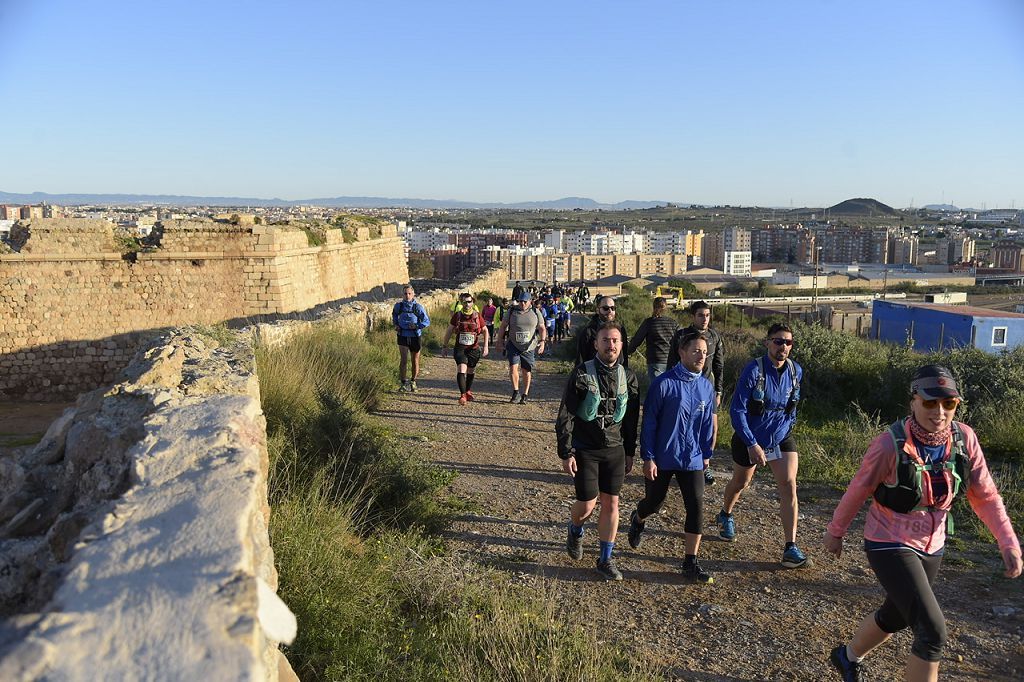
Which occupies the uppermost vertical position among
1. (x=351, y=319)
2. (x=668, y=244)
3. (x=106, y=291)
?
(x=668, y=244)

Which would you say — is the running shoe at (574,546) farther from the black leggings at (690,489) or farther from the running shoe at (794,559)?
the running shoe at (794,559)

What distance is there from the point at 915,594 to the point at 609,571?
190cm

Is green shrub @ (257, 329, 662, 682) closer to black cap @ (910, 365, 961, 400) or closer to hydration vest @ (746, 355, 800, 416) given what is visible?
black cap @ (910, 365, 961, 400)

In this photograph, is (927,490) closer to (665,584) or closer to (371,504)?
(665,584)

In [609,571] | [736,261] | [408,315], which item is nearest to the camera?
[609,571]

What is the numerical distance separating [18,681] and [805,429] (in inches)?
327

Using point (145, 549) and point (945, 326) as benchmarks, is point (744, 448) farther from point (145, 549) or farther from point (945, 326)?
point (945, 326)

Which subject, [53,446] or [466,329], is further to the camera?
[466,329]

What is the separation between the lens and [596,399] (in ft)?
15.1

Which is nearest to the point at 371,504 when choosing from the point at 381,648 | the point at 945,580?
the point at 381,648

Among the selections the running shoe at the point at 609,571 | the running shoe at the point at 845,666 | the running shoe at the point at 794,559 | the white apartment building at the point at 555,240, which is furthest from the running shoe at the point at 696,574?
the white apartment building at the point at 555,240

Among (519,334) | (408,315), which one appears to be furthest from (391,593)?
(408,315)

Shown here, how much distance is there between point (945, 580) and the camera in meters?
A: 4.76

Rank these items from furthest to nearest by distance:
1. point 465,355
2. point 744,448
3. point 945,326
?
point 945,326 → point 465,355 → point 744,448
